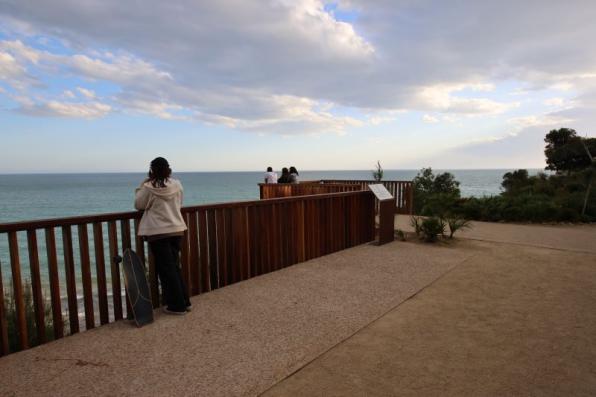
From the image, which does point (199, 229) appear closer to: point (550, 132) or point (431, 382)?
point (431, 382)

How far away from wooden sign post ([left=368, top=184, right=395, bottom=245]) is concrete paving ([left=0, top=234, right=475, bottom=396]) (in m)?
2.32

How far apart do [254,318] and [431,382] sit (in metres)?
1.82

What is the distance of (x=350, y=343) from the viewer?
128 inches

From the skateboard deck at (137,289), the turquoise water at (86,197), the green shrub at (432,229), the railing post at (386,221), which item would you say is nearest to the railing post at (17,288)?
the skateboard deck at (137,289)

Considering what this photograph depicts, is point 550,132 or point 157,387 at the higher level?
point 550,132

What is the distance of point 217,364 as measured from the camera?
9.54 feet

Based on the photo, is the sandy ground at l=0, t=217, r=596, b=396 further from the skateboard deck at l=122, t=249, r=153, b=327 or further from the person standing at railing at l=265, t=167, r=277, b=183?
the person standing at railing at l=265, t=167, r=277, b=183

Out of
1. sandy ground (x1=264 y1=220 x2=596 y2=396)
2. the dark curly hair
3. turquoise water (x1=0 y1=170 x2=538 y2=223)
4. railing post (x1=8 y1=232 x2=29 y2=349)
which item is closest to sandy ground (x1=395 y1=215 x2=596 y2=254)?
sandy ground (x1=264 y1=220 x2=596 y2=396)

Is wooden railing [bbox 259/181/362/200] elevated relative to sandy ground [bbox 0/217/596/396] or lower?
elevated

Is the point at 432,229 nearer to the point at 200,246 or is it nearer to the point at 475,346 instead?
the point at 475,346

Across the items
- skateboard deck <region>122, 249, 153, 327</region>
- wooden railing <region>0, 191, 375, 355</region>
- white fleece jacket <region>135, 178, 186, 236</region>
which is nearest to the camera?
wooden railing <region>0, 191, 375, 355</region>

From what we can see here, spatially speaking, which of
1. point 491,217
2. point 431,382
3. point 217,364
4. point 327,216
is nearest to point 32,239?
point 217,364

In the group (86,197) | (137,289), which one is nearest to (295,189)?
(137,289)

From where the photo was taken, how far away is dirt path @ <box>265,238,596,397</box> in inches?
102
